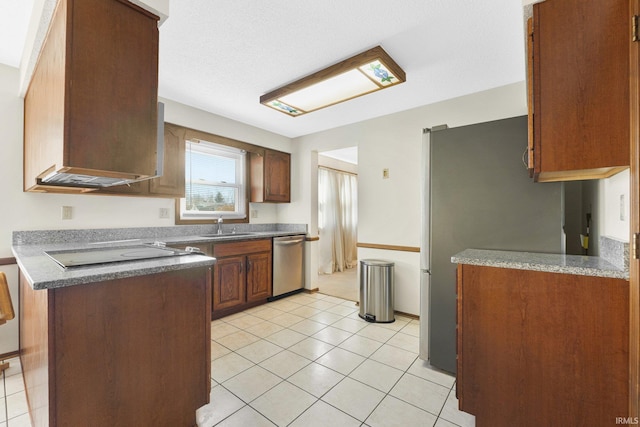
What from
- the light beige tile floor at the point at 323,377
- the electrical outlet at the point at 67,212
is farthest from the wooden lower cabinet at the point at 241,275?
the electrical outlet at the point at 67,212

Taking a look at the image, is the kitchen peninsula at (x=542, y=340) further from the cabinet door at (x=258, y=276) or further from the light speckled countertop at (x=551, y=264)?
the cabinet door at (x=258, y=276)

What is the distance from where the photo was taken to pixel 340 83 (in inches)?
97.2

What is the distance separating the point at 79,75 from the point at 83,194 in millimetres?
1751

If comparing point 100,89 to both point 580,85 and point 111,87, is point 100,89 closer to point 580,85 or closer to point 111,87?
point 111,87

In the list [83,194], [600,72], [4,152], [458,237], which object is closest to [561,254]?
[458,237]

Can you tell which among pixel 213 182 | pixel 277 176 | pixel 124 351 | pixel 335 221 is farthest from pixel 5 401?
pixel 335 221

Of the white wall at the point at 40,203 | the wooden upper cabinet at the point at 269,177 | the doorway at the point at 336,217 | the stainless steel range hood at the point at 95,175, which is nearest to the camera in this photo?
the stainless steel range hood at the point at 95,175

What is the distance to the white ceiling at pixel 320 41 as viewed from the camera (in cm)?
173

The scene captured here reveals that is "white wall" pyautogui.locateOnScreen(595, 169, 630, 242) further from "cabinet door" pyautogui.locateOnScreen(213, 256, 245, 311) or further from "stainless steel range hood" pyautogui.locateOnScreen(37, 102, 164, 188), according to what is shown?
"cabinet door" pyautogui.locateOnScreen(213, 256, 245, 311)

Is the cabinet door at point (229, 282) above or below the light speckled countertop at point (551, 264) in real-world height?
below

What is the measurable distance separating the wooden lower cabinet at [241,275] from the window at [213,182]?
0.71 meters

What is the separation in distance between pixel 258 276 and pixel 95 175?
2424mm

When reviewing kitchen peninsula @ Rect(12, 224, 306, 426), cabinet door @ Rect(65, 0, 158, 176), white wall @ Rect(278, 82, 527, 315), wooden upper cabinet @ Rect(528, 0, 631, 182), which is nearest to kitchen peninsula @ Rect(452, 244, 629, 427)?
wooden upper cabinet @ Rect(528, 0, 631, 182)

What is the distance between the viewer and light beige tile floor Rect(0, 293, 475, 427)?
1.62 metres
